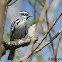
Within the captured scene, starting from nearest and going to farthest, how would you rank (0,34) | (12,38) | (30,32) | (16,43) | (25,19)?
(0,34) → (30,32) → (16,43) → (12,38) → (25,19)

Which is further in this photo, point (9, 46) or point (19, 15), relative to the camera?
point (19, 15)

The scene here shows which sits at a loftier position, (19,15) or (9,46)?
(19,15)

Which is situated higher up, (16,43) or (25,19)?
(25,19)

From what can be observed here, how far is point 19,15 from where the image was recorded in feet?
13.6

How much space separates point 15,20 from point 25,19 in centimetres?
31

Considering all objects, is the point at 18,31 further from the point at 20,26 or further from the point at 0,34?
the point at 0,34

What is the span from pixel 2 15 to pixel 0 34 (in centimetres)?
6

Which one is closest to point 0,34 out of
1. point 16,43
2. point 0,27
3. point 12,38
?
point 0,27

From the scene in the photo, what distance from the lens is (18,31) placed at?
372 centimetres

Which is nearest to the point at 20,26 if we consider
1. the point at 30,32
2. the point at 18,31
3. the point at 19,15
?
the point at 18,31

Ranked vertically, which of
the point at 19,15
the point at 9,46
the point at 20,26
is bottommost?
the point at 9,46

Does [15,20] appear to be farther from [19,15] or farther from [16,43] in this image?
[16,43]

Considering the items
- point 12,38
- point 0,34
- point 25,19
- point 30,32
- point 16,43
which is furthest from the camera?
point 25,19

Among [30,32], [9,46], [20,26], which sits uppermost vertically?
[20,26]
